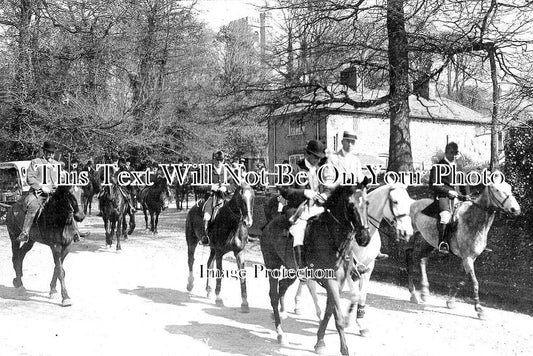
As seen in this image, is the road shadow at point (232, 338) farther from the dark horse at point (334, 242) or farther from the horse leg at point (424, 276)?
the horse leg at point (424, 276)

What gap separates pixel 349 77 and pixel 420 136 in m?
22.4

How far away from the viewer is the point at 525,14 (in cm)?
1390

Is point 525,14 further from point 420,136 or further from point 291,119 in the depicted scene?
point 420,136

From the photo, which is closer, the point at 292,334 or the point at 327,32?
the point at 292,334

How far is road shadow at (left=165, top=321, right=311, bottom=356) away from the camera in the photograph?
22.4 feet

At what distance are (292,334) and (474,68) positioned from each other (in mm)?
10678

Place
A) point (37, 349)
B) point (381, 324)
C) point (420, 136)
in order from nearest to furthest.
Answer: point (37, 349) → point (381, 324) → point (420, 136)

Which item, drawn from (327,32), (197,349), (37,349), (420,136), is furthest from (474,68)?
(420,136)

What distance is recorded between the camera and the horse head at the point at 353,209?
626 cm

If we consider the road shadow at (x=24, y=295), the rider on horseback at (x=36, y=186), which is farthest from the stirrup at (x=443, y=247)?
the rider on horseback at (x=36, y=186)

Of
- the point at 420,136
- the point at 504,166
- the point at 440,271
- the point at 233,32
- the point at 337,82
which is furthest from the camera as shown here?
the point at 233,32

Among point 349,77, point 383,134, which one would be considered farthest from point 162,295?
point 383,134

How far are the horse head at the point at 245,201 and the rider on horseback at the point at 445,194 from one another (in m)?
3.31

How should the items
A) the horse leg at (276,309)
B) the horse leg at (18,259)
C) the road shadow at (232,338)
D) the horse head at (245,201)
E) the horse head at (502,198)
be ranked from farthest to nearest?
the horse leg at (18,259)
the horse head at (245,201)
the horse head at (502,198)
the horse leg at (276,309)
the road shadow at (232,338)
